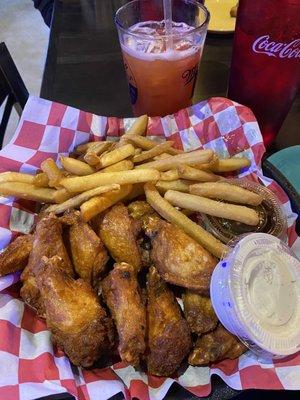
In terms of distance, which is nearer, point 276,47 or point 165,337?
point 165,337

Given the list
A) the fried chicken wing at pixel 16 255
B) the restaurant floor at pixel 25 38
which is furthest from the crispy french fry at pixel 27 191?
the restaurant floor at pixel 25 38

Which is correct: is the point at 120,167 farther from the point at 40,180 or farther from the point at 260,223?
the point at 260,223

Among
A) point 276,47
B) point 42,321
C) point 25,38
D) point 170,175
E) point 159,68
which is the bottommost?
point 25,38

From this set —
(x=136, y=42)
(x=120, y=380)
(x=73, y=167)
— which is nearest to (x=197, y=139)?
(x=136, y=42)

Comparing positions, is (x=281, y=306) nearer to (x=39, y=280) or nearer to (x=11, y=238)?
(x=39, y=280)

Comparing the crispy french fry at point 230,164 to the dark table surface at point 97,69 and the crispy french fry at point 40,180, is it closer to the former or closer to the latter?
the dark table surface at point 97,69

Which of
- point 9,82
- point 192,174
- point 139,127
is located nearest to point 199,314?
point 192,174
